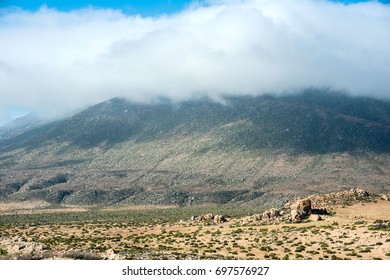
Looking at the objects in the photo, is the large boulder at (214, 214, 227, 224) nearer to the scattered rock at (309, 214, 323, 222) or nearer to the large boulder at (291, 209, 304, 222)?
the large boulder at (291, 209, 304, 222)

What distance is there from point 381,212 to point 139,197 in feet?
335

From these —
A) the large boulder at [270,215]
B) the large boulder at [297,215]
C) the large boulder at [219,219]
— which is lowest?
the large boulder at [219,219]

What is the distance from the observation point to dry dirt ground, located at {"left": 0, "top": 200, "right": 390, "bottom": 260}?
121ft

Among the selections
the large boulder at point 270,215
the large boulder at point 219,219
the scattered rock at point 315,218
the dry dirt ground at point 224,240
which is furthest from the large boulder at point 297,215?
the large boulder at point 219,219

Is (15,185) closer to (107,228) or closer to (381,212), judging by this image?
(107,228)

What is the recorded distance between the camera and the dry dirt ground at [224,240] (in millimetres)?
36875

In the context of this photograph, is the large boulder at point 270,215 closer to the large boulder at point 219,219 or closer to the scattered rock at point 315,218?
the scattered rock at point 315,218

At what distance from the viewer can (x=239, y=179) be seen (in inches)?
6762

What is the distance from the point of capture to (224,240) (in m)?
50.3

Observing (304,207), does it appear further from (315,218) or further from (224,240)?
(224,240)

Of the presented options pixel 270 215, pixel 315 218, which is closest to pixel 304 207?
pixel 315 218

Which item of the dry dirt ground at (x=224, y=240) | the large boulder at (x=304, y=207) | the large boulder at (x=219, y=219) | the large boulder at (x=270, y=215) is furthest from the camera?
the large boulder at (x=219, y=219)
